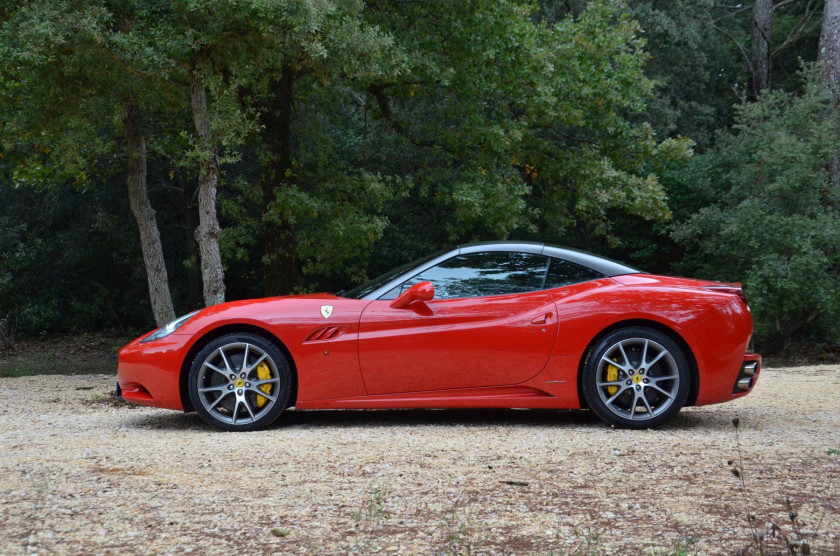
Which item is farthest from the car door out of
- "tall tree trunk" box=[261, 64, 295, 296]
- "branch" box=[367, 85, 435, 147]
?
"branch" box=[367, 85, 435, 147]

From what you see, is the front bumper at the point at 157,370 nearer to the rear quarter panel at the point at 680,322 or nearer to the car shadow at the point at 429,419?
the car shadow at the point at 429,419

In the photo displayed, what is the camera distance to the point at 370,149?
19547 millimetres

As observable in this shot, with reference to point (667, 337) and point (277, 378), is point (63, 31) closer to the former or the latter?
point (277, 378)

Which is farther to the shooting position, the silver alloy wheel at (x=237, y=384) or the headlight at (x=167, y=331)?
the headlight at (x=167, y=331)

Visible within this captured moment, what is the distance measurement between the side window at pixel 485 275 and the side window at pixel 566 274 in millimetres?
55

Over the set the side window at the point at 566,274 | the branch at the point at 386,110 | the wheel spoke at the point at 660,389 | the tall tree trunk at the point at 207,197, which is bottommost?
the wheel spoke at the point at 660,389

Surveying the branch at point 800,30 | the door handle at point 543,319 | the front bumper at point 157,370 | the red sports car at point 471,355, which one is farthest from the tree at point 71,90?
the branch at point 800,30

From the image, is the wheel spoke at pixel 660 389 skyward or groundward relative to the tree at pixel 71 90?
groundward

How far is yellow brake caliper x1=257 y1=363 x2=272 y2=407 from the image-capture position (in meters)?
6.34

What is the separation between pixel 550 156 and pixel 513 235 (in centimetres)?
540

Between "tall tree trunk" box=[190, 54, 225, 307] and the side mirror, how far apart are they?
4592mm

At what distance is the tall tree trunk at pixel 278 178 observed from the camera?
15.4 metres

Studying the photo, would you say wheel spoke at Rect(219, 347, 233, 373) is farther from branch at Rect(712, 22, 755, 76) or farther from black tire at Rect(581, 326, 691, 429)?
branch at Rect(712, 22, 755, 76)

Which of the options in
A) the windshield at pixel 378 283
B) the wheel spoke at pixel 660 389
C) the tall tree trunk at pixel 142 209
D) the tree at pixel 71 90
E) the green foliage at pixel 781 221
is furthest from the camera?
the green foliage at pixel 781 221
